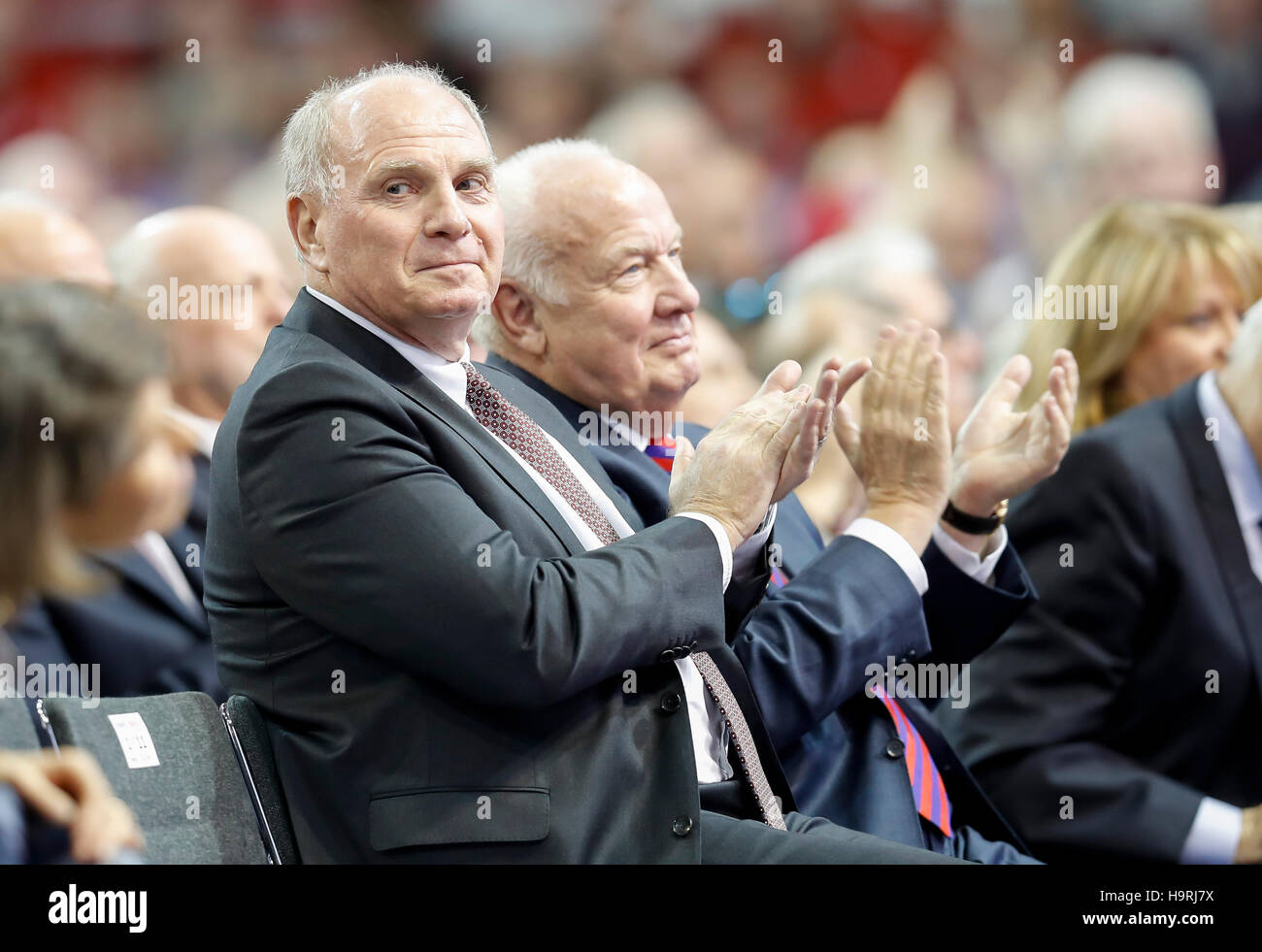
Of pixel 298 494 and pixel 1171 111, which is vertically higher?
pixel 1171 111

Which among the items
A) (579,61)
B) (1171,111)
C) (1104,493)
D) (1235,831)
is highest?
(579,61)

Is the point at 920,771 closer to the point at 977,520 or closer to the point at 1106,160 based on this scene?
the point at 977,520

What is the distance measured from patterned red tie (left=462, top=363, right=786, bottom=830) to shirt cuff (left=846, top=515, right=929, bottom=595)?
389 millimetres

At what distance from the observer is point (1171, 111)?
539cm

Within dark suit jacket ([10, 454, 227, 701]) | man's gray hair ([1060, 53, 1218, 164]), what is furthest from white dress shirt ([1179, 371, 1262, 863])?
man's gray hair ([1060, 53, 1218, 164])

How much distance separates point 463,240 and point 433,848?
0.78 metres

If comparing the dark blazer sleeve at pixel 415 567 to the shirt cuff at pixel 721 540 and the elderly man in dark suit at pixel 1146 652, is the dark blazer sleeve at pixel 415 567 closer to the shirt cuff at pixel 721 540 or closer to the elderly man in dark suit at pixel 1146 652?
the shirt cuff at pixel 721 540

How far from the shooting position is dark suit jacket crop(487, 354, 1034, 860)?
2.26 metres

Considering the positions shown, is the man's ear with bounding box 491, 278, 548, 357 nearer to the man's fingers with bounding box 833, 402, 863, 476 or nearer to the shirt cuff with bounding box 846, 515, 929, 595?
the man's fingers with bounding box 833, 402, 863, 476

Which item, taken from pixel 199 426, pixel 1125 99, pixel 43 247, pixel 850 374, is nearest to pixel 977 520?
pixel 850 374

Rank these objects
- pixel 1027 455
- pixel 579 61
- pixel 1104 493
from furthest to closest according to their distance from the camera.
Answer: pixel 579 61 → pixel 1104 493 → pixel 1027 455

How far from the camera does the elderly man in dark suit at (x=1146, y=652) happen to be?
2.61 m

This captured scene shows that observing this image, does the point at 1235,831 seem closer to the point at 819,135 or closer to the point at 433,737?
the point at 433,737
